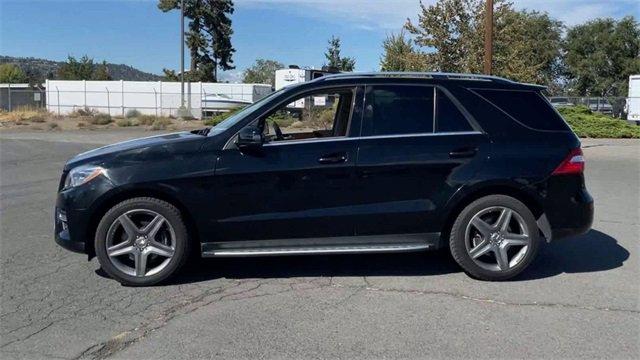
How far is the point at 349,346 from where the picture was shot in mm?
4043

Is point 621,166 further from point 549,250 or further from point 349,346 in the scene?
point 349,346

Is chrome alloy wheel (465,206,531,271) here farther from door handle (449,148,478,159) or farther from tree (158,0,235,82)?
tree (158,0,235,82)

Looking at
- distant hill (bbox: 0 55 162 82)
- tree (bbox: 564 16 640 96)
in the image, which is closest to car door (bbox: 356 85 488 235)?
tree (bbox: 564 16 640 96)

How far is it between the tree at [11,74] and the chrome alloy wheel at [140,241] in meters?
119

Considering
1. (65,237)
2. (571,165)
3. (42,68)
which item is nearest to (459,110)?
(571,165)

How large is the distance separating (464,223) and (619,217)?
13.4 ft

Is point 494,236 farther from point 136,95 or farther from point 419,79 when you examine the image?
point 136,95

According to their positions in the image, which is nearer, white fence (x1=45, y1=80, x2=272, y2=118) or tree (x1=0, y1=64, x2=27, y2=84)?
white fence (x1=45, y1=80, x2=272, y2=118)

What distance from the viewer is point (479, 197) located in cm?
542

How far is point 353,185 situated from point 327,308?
1.10 m

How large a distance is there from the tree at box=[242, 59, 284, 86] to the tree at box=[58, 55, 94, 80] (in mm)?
21040

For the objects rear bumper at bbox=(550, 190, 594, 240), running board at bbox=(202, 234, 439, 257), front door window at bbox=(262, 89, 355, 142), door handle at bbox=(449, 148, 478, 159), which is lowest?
running board at bbox=(202, 234, 439, 257)

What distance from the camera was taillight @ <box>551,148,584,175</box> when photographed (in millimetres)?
5422

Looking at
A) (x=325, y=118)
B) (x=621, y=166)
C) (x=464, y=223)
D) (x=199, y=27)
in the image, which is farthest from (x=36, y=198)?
(x=199, y=27)
